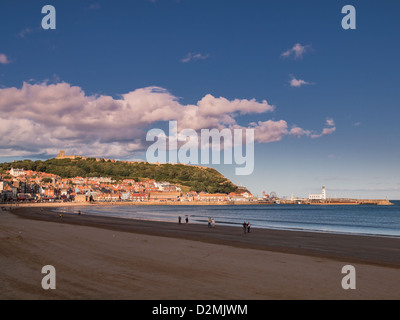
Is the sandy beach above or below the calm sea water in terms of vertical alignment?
above

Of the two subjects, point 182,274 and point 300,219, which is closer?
point 182,274

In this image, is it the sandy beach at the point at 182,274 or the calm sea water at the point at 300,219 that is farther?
the calm sea water at the point at 300,219

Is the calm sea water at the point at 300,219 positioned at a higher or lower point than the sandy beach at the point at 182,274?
lower

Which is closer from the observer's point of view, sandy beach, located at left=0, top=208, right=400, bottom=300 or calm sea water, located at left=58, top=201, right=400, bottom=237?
sandy beach, located at left=0, top=208, right=400, bottom=300

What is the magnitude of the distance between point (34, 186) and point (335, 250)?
630 feet

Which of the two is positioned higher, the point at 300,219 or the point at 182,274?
the point at 182,274

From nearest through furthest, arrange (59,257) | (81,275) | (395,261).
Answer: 1. (81,275)
2. (59,257)
3. (395,261)

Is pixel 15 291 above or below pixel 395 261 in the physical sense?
above
